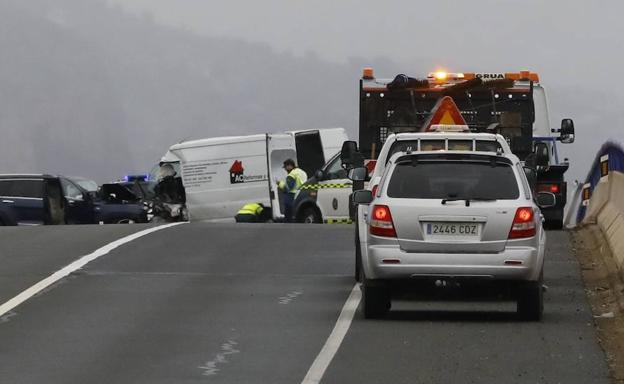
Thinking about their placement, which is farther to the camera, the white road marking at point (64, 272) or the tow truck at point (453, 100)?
the tow truck at point (453, 100)

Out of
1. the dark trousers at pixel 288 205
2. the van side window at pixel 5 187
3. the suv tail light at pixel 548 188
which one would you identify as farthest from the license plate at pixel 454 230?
the van side window at pixel 5 187

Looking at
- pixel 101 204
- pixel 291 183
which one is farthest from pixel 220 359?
pixel 101 204

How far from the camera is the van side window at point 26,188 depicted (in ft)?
129

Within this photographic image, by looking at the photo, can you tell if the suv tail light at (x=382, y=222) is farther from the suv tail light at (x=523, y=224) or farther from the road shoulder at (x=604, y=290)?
the road shoulder at (x=604, y=290)

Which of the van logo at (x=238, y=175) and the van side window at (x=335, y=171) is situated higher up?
the van side window at (x=335, y=171)

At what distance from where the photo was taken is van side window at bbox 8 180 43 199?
129ft

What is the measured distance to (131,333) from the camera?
1411cm

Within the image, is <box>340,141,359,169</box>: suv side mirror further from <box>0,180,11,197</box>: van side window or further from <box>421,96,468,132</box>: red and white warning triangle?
<box>0,180,11,197</box>: van side window

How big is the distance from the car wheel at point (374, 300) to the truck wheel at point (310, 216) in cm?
1785

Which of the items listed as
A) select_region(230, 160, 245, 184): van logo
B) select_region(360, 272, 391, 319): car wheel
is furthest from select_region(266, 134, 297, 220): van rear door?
select_region(360, 272, 391, 319): car wheel

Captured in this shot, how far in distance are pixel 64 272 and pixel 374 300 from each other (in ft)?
18.0

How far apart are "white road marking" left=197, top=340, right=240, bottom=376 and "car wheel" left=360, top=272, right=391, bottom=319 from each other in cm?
182

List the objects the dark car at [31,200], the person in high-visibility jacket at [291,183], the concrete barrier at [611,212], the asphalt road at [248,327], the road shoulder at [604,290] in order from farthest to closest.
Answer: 1. the dark car at [31,200]
2. the person in high-visibility jacket at [291,183]
3. the concrete barrier at [611,212]
4. the road shoulder at [604,290]
5. the asphalt road at [248,327]

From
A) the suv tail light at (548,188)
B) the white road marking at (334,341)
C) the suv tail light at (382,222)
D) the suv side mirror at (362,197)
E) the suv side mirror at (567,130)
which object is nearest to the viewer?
the white road marking at (334,341)
